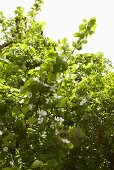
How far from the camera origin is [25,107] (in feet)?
10.5

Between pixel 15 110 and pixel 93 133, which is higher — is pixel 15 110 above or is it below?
below

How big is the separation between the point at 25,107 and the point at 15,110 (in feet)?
0.68

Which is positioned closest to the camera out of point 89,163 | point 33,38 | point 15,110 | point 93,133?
point 15,110

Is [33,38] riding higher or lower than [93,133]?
higher

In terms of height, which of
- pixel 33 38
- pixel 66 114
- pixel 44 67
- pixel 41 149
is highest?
pixel 33 38

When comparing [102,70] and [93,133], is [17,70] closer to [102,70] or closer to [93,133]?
[93,133]

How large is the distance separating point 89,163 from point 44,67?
2.66 meters

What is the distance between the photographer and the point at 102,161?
17.5 feet

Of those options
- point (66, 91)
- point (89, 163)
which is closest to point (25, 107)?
point (66, 91)

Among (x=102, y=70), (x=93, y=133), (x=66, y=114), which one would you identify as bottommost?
(x=66, y=114)

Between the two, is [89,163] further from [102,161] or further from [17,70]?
[17,70]

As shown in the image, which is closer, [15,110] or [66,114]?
[15,110]

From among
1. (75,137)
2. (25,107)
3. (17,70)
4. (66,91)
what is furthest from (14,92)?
(75,137)

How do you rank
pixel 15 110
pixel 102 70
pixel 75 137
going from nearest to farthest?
pixel 15 110, pixel 75 137, pixel 102 70
